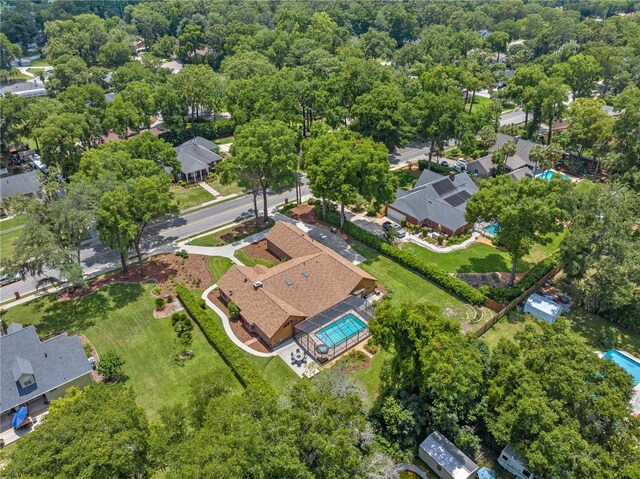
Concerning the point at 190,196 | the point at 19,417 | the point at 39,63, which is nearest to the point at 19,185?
the point at 190,196

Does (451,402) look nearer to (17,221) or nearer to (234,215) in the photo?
(234,215)

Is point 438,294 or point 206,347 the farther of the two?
point 438,294

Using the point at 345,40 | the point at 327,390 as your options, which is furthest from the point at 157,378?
the point at 345,40

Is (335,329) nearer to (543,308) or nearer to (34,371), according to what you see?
(543,308)

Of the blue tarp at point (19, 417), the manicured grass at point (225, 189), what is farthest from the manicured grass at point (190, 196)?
the blue tarp at point (19, 417)

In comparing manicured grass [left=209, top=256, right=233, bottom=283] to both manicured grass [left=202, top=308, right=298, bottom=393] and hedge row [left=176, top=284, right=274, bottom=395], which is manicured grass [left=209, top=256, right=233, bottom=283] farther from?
manicured grass [left=202, top=308, right=298, bottom=393]

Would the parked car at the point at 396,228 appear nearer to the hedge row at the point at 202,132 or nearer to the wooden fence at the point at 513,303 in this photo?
the wooden fence at the point at 513,303
